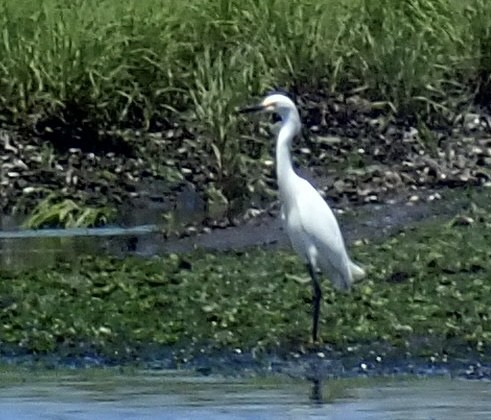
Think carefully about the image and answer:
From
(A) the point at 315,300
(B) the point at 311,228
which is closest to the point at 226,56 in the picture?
(B) the point at 311,228

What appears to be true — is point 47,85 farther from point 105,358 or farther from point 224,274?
point 105,358

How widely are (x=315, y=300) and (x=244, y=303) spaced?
0.68m

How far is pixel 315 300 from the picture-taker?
10.6 metres

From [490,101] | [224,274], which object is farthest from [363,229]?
[490,101]

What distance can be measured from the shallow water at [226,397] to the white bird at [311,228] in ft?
2.87

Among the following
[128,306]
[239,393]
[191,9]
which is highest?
[191,9]

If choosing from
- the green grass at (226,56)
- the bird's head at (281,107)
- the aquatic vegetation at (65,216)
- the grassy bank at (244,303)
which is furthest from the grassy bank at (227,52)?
the bird's head at (281,107)

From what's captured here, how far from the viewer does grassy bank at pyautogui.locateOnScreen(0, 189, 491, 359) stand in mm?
10508

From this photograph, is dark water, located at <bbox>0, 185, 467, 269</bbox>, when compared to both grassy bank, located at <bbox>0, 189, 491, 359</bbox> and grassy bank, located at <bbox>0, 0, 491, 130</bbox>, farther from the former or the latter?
grassy bank, located at <bbox>0, 0, 491, 130</bbox>

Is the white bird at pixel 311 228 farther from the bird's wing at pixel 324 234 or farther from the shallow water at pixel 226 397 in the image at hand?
the shallow water at pixel 226 397

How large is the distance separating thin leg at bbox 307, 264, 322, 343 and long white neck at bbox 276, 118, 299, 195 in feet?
1.71

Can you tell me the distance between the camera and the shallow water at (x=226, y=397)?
29.1ft

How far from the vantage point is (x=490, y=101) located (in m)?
17.1

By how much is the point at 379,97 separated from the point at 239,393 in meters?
7.86
